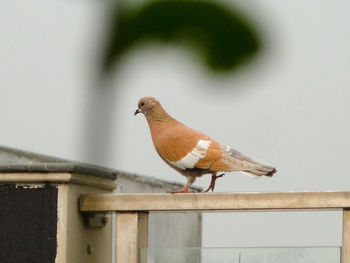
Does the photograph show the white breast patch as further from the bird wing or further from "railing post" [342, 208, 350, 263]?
"railing post" [342, 208, 350, 263]

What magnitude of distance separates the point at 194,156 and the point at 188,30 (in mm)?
1664

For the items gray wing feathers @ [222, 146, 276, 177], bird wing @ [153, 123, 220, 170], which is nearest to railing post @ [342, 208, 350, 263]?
gray wing feathers @ [222, 146, 276, 177]

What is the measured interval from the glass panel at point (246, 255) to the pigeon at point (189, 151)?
0.30m

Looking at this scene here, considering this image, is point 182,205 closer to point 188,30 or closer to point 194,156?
point 194,156

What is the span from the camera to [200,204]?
9.19 ft

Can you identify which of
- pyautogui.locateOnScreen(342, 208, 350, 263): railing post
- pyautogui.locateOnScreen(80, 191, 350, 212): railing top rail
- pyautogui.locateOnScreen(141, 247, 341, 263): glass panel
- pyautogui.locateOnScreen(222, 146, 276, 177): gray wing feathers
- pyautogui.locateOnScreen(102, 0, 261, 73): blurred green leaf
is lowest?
pyautogui.locateOnScreen(141, 247, 341, 263): glass panel

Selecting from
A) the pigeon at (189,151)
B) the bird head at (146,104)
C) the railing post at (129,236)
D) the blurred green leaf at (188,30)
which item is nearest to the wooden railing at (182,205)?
the railing post at (129,236)

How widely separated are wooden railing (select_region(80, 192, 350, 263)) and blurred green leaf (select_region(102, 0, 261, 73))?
134 centimetres

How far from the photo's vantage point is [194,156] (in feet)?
9.85

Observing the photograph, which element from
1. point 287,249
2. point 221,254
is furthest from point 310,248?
point 221,254

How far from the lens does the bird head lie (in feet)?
10.2

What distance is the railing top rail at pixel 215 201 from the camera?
262cm

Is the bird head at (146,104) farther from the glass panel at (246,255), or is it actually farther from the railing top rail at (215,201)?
the glass panel at (246,255)

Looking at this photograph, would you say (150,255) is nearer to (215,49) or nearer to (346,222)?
(346,222)
